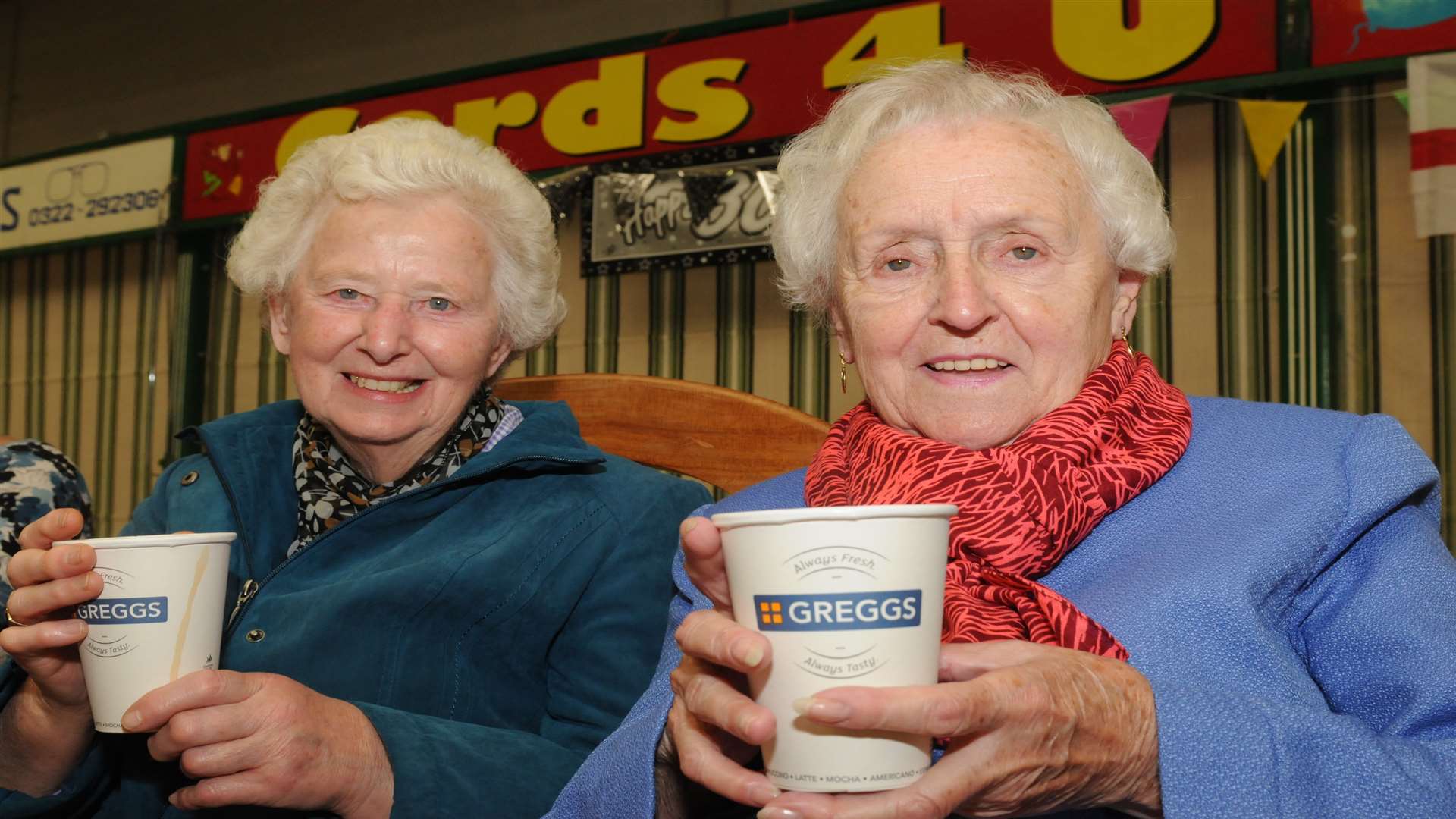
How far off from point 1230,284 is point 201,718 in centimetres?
350

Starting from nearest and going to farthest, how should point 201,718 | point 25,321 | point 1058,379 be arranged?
point 201,718
point 1058,379
point 25,321

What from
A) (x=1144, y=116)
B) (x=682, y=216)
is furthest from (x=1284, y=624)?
(x=682, y=216)

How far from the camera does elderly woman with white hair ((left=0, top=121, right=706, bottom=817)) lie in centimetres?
133

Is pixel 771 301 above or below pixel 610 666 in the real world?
above

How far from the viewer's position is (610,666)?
61.2 inches

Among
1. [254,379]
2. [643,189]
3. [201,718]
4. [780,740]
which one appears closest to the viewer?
[780,740]

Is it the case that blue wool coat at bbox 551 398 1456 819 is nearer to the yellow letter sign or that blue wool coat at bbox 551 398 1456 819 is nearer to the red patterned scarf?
the red patterned scarf

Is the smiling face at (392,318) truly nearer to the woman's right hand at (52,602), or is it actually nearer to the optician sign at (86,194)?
the woman's right hand at (52,602)

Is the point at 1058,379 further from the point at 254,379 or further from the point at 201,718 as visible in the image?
the point at 254,379

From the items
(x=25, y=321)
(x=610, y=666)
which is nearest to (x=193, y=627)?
(x=610, y=666)

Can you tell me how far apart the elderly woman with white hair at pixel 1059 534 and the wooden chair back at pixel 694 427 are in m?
0.24

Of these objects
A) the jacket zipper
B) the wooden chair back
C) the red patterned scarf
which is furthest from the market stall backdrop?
the red patterned scarf

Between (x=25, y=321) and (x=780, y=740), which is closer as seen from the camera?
(x=780, y=740)

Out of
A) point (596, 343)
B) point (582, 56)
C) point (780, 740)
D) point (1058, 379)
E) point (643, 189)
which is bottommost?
point (780, 740)
